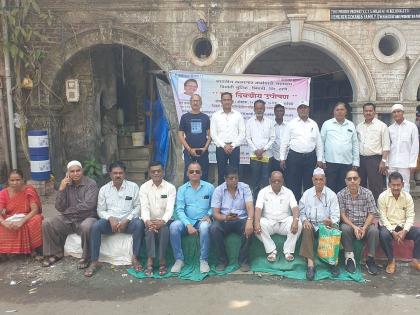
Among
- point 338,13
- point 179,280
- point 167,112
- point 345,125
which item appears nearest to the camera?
point 179,280

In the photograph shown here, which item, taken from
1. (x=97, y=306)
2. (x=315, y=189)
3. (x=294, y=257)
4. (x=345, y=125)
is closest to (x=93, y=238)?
(x=97, y=306)

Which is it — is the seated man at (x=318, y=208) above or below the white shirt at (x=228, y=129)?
below

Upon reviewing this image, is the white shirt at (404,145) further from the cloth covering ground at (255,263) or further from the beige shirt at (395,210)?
the cloth covering ground at (255,263)

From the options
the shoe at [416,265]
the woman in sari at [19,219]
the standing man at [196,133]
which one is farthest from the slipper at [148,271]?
the shoe at [416,265]

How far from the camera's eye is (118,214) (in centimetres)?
511

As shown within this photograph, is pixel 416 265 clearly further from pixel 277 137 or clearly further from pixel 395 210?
pixel 277 137

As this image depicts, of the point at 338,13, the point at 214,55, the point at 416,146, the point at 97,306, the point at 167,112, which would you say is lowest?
the point at 97,306

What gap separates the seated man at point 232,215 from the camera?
479 cm

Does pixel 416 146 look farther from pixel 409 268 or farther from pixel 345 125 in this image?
pixel 409 268

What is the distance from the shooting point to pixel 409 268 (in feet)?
15.7

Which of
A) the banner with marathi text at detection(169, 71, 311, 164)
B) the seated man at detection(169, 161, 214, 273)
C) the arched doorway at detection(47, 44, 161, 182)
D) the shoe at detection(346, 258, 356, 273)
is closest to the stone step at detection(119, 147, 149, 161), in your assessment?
the arched doorway at detection(47, 44, 161, 182)

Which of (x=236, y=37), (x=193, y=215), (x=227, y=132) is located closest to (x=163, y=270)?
(x=193, y=215)

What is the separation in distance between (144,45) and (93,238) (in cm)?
426

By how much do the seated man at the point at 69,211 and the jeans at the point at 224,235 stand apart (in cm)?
148
